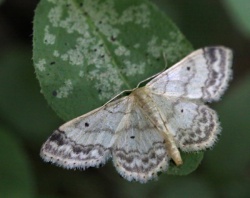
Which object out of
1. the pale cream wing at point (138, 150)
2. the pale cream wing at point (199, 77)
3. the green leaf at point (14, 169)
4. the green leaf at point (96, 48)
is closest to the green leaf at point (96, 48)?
the green leaf at point (96, 48)

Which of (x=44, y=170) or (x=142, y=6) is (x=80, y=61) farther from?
(x=44, y=170)

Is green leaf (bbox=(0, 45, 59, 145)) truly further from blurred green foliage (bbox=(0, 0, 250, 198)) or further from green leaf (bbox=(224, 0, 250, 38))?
green leaf (bbox=(224, 0, 250, 38))

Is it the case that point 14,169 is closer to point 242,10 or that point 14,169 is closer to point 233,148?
point 233,148

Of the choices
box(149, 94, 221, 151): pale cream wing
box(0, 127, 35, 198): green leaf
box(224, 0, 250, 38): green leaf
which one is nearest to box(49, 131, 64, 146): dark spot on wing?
box(149, 94, 221, 151): pale cream wing

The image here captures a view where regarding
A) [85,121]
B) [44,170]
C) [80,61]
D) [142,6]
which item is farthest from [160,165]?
[44,170]

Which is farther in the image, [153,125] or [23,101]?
[23,101]

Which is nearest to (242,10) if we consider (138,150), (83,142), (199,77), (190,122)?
(199,77)
